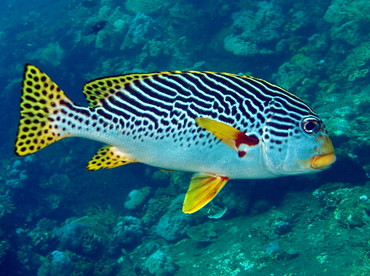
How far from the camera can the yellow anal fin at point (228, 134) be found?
178 centimetres

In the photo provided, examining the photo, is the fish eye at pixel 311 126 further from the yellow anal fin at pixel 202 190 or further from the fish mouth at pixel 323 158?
the yellow anal fin at pixel 202 190

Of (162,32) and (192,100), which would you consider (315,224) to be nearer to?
(192,100)

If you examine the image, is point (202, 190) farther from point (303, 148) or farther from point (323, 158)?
point (323, 158)

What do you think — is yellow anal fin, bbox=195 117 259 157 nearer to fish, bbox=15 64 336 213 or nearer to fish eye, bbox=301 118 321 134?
fish, bbox=15 64 336 213

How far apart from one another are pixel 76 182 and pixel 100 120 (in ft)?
44.0

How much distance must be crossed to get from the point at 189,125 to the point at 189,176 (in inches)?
317

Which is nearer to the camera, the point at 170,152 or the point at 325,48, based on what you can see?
the point at 170,152

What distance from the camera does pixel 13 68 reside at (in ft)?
80.1

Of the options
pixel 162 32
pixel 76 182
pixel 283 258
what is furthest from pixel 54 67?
pixel 283 258

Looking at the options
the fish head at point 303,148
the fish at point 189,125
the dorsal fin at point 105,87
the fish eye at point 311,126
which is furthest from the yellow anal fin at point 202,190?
the dorsal fin at point 105,87

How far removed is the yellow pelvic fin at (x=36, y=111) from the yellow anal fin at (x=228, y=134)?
104 cm

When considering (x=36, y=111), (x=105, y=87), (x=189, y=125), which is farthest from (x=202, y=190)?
(x=36, y=111)

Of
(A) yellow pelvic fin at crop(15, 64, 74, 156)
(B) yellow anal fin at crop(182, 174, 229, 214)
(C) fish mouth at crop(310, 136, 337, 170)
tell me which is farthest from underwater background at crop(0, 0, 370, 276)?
(A) yellow pelvic fin at crop(15, 64, 74, 156)

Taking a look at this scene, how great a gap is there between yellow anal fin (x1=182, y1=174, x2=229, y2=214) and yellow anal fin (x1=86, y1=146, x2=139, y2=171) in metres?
0.55
